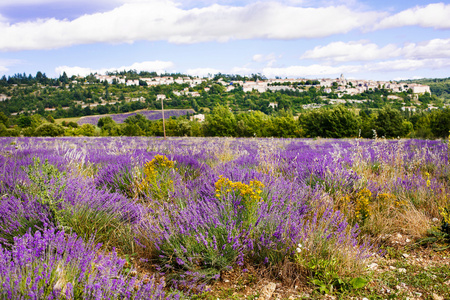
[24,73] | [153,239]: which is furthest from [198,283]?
[24,73]

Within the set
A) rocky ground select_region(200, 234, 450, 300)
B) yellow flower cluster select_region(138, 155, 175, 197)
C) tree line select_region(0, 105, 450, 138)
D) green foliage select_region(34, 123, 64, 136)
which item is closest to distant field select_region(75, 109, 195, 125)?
tree line select_region(0, 105, 450, 138)

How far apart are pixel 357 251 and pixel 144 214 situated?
2.15m

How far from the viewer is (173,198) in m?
3.58

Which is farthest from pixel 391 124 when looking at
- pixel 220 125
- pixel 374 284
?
pixel 374 284

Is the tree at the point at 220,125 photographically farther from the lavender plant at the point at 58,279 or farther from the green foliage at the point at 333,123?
the lavender plant at the point at 58,279

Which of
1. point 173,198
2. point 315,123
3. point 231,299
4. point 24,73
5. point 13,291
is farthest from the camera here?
Result: point 24,73

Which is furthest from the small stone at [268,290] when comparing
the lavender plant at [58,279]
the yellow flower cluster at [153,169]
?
the yellow flower cluster at [153,169]

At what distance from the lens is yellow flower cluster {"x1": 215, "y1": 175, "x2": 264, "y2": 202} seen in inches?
106

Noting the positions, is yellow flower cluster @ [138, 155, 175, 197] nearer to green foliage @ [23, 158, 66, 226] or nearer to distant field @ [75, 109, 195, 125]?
green foliage @ [23, 158, 66, 226]

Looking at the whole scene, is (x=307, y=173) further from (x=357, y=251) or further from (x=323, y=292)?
(x=323, y=292)

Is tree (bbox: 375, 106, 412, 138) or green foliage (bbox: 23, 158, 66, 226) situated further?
tree (bbox: 375, 106, 412, 138)

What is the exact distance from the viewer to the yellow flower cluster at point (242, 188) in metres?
2.70

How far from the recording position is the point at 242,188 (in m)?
2.78

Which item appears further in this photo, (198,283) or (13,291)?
(198,283)
